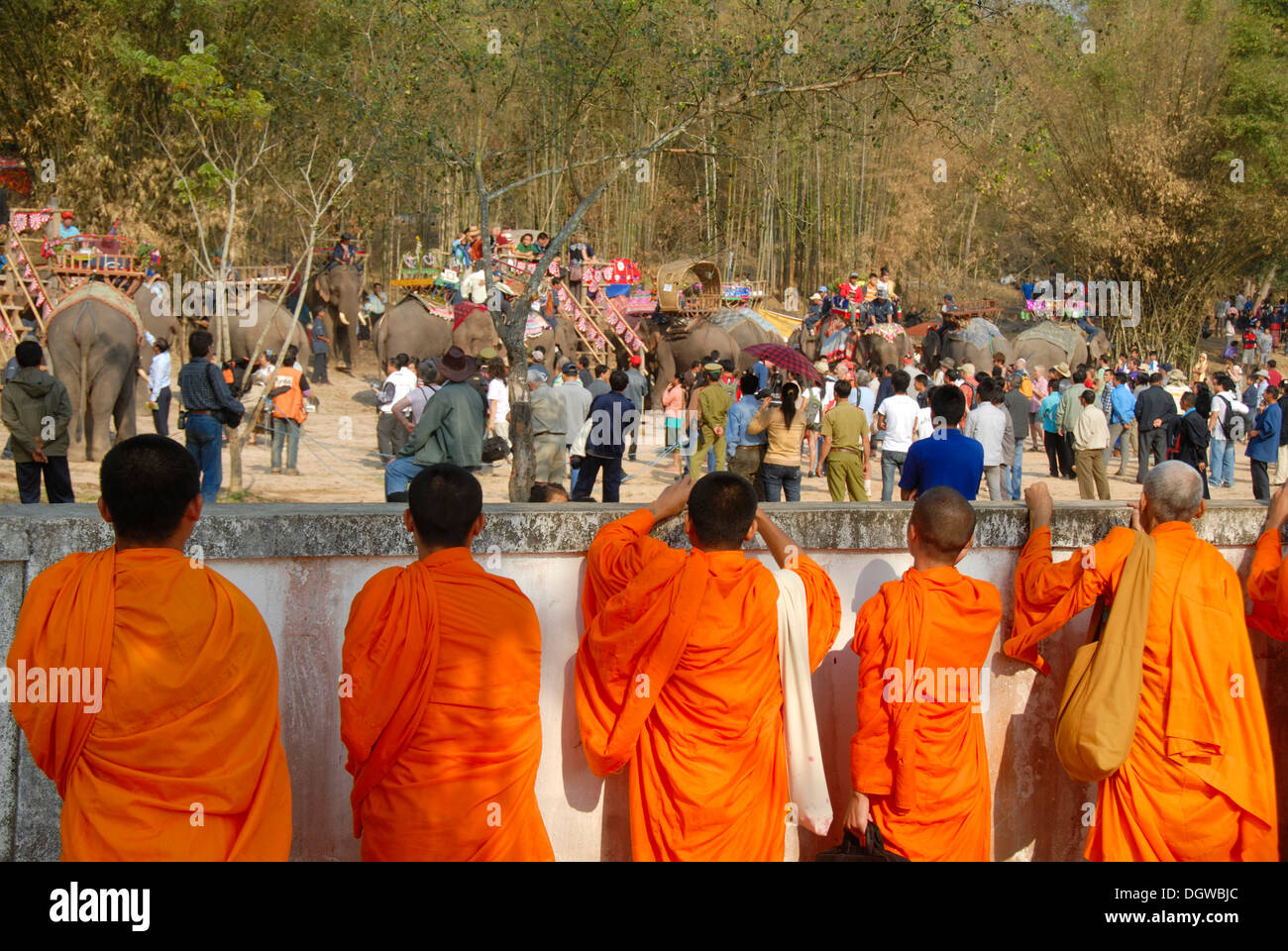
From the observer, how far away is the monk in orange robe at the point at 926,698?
3678 millimetres

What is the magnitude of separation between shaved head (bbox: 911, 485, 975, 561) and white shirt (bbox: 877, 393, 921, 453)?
7435mm

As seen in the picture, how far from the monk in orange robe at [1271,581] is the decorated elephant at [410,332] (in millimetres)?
17060

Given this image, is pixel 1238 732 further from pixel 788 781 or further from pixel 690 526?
pixel 690 526

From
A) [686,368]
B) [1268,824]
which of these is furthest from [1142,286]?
[1268,824]

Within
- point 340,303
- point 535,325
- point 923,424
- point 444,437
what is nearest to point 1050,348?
point 535,325

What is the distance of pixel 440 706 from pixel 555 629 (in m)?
0.76

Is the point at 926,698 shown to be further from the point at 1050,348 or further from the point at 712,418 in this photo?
the point at 1050,348

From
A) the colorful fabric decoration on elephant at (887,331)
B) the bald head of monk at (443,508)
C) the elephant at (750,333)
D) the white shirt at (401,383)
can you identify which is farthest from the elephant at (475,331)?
the bald head of monk at (443,508)

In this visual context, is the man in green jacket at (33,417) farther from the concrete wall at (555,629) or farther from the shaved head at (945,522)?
the shaved head at (945,522)

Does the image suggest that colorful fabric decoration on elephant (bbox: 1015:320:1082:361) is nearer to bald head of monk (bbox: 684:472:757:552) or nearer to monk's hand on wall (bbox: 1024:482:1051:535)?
monk's hand on wall (bbox: 1024:482:1051:535)

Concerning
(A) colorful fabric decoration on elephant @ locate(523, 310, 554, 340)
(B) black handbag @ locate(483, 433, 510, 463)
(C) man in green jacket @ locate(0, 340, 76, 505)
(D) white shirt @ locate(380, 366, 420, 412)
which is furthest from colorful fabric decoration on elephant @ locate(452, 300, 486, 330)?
(C) man in green jacket @ locate(0, 340, 76, 505)

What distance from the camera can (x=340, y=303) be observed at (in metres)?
22.6

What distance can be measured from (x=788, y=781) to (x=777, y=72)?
6897 millimetres

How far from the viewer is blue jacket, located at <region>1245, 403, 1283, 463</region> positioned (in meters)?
12.7
